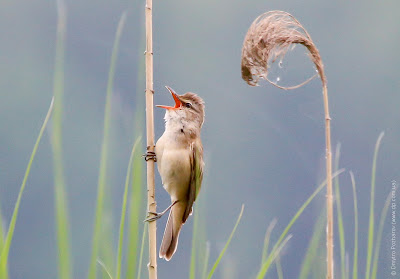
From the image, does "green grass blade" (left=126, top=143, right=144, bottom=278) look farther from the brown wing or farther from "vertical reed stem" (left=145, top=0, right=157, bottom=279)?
the brown wing

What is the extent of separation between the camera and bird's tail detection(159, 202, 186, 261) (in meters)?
2.43

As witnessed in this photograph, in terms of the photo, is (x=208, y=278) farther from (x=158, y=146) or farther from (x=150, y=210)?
(x=158, y=146)

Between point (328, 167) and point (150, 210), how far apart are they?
68 cm

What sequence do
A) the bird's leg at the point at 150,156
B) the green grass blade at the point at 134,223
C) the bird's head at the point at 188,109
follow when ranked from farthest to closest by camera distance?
the bird's head at the point at 188,109 → the bird's leg at the point at 150,156 → the green grass blade at the point at 134,223

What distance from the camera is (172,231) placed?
2.51 metres

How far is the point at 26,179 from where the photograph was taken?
5.47 feet

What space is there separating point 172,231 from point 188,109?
632 millimetres

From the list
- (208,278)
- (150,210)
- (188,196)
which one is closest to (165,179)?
(188,196)

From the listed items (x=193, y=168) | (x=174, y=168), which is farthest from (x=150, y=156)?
(x=193, y=168)

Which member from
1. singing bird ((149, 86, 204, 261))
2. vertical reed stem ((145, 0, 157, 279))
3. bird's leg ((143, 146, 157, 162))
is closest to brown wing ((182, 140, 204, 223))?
singing bird ((149, 86, 204, 261))

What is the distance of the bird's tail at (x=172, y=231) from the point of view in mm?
2433

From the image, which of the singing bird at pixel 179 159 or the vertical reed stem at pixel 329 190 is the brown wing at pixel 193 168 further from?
the vertical reed stem at pixel 329 190

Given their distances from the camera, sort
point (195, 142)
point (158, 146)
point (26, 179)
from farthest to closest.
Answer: point (195, 142) < point (158, 146) < point (26, 179)

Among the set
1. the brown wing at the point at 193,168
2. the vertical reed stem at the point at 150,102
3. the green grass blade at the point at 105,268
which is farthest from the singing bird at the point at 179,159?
the green grass blade at the point at 105,268
